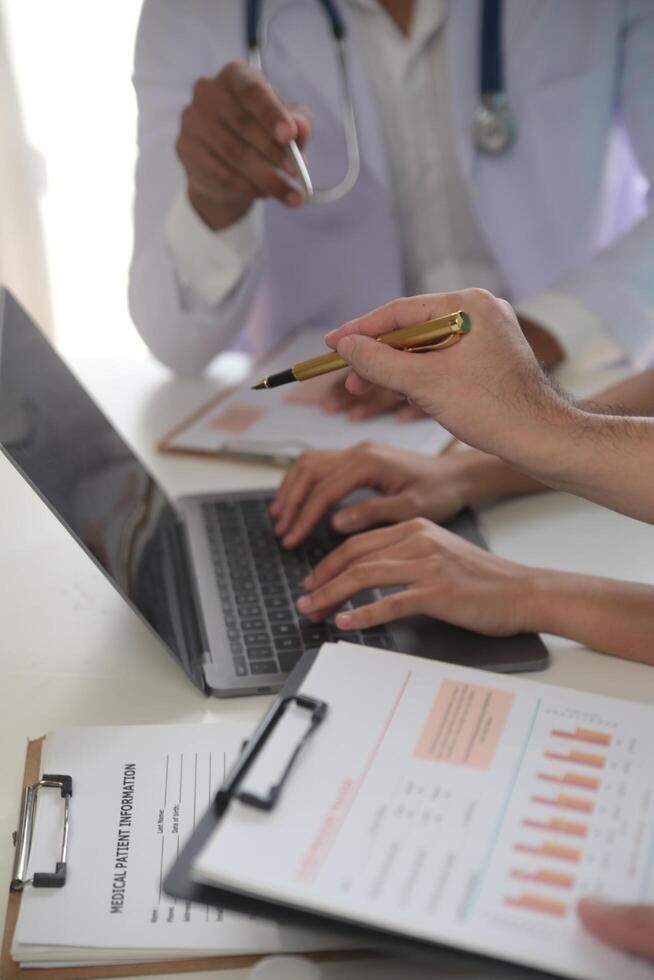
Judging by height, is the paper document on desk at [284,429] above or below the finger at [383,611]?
below

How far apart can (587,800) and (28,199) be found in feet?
7.33

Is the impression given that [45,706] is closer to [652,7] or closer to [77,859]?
[77,859]

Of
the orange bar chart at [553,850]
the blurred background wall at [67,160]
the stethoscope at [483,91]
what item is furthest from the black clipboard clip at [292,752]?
the blurred background wall at [67,160]

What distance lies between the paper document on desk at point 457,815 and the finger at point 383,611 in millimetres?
114

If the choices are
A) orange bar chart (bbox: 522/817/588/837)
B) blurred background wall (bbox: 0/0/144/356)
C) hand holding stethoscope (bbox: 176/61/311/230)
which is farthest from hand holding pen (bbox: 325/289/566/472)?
blurred background wall (bbox: 0/0/144/356)

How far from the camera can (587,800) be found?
0.57 metres

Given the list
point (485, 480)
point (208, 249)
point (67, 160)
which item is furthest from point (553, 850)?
point (67, 160)

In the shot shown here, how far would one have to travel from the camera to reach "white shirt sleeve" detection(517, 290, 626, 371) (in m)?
1.30

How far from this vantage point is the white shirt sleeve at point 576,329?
1.30 metres

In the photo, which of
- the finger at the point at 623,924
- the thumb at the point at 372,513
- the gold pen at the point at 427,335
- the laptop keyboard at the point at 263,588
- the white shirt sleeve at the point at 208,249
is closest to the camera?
the finger at the point at 623,924

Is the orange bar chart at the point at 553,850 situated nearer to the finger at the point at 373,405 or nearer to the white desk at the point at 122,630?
the white desk at the point at 122,630

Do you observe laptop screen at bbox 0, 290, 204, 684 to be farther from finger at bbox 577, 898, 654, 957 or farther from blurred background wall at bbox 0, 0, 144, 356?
blurred background wall at bbox 0, 0, 144, 356

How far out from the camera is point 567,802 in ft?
1.86

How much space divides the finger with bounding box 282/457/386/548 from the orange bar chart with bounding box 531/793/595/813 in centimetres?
43
